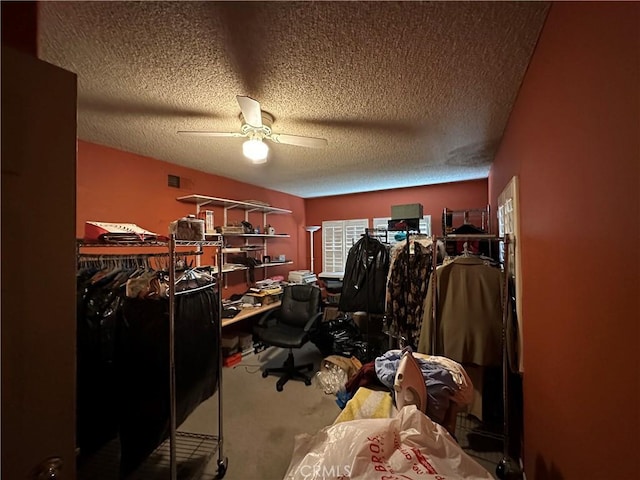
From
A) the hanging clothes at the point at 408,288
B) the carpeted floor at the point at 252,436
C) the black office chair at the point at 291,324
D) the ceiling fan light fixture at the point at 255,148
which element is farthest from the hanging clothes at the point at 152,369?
the hanging clothes at the point at 408,288

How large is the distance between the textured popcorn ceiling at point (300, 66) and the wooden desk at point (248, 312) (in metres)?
1.84

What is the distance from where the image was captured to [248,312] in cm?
328

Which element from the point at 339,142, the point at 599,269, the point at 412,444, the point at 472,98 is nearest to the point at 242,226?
the point at 339,142

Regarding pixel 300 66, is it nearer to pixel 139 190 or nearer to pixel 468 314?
pixel 468 314

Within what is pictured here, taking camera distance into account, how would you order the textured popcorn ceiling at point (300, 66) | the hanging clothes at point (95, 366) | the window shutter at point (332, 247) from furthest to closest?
the window shutter at point (332, 247) → the hanging clothes at point (95, 366) → the textured popcorn ceiling at point (300, 66)

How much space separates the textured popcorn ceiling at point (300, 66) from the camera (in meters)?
1.04

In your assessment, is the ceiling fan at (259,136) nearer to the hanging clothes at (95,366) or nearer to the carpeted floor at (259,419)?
the hanging clothes at (95,366)

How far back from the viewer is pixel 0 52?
0.55 meters

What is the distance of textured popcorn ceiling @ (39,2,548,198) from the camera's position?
1.04 meters

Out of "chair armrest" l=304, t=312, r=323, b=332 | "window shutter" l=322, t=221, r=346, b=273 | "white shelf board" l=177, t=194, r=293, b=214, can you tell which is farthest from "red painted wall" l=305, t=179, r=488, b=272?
"chair armrest" l=304, t=312, r=323, b=332

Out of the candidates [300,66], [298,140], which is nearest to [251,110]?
[300,66]

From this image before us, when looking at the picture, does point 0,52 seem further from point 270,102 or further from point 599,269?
point 599,269

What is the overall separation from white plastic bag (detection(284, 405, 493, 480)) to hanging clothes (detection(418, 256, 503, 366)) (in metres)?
0.96

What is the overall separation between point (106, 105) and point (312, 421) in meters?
2.77
